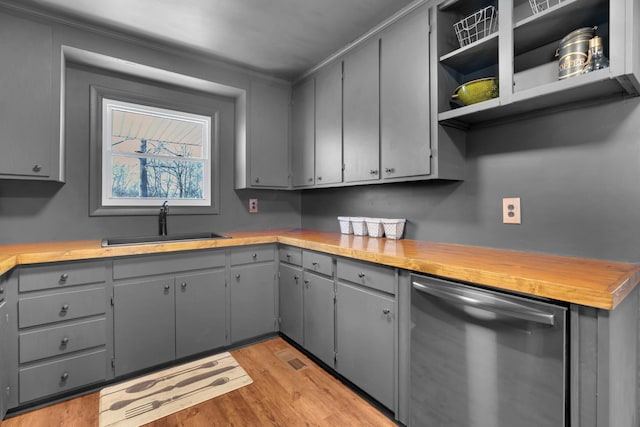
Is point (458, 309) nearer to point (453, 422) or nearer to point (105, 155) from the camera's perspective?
point (453, 422)

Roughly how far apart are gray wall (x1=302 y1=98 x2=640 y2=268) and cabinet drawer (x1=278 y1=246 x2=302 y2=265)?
933 mm

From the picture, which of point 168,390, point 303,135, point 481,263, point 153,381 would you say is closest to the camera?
point 481,263

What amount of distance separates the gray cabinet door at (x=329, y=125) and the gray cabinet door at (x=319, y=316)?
879 millimetres

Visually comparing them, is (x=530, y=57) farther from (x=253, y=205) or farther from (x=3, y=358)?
(x=3, y=358)

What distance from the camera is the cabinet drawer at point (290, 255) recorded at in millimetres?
2449

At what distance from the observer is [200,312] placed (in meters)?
2.35

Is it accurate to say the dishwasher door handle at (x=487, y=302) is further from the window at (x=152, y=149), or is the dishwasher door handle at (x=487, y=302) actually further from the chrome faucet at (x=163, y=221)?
the window at (x=152, y=149)

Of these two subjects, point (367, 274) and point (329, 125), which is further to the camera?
point (329, 125)

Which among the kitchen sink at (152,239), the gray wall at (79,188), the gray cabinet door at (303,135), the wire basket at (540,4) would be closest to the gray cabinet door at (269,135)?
the gray cabinet door at (303,135)

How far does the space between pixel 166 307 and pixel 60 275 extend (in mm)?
648

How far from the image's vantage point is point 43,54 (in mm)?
2033

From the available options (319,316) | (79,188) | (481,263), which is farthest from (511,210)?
(79,188)

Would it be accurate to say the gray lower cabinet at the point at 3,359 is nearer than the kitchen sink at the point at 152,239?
Yes

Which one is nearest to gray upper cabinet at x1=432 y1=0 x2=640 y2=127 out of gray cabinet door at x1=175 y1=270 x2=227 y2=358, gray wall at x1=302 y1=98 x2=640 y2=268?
gray wall at x1=302 y1=98 x2=640 y2=268
